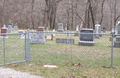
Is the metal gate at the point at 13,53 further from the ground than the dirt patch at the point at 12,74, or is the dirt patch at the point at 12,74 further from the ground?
the metal gate at the point at 13,53

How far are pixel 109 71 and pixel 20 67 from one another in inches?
144

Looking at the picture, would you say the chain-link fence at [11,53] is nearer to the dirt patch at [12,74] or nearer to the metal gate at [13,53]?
the metal gate at [13,53]

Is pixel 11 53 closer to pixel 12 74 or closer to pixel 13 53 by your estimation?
pixel 13 53

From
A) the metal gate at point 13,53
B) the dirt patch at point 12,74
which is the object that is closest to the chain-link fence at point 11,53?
the metal gate at point 13,53

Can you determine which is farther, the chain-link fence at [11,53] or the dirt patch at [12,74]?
the chain-link fence at [11,53]

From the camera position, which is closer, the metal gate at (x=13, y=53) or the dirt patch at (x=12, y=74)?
the dirt patch at (x=12, y=74)

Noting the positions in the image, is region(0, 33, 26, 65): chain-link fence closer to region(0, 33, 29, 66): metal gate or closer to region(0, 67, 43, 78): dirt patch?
region(0, 33, 29, 66): metal gate

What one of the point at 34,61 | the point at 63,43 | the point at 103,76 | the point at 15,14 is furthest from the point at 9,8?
the point at 103,76

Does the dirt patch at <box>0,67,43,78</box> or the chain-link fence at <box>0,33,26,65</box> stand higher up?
the chain-link fence at <box>0,33,26,65</box>

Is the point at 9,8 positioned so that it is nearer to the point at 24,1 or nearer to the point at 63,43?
the point at 24,1

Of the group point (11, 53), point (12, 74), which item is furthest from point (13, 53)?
point (12, 74)

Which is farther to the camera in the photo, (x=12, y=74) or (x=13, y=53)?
(x=13, y=53)

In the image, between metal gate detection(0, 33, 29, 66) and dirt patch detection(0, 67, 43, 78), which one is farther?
metal gate detection(0, 33, 29, 66)

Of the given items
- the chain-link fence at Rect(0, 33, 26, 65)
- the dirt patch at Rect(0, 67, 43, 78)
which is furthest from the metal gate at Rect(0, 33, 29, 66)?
the dirt patch at Rect(0, 67, 43, 78)
